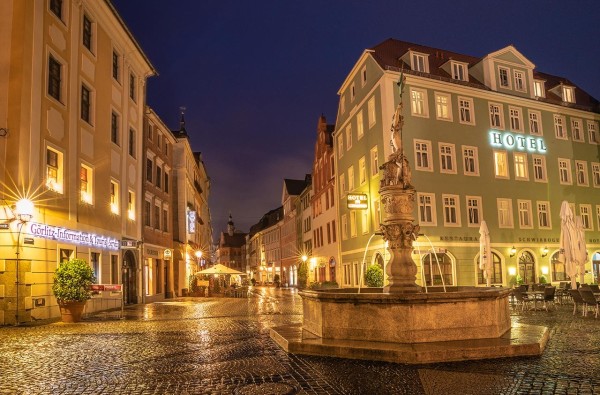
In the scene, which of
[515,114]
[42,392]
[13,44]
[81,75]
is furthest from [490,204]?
[42,392]

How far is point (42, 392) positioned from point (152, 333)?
712cm

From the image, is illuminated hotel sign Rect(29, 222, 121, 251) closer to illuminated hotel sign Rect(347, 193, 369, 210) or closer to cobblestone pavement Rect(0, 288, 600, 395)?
cobblestone pavement Rect(0, 288, 600, 395)

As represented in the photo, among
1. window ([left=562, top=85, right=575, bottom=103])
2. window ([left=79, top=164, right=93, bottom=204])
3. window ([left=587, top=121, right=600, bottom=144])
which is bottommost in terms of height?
window ([left=79, top=164, right=93, bottom=204])

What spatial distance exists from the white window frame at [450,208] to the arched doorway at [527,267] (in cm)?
572

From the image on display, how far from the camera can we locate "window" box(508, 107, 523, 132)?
3628 cm

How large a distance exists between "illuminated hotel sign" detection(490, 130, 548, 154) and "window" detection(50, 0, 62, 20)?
2660 centimetres

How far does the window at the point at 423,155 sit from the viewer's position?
105 feet

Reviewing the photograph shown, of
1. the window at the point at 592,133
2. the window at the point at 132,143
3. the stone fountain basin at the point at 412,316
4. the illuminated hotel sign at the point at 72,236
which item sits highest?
the window at the point at 592,133

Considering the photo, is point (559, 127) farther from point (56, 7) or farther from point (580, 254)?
point (56, 7)

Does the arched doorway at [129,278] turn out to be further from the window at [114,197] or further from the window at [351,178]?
the window at [351,178]

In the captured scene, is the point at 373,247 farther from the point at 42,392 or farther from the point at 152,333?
the point at 42,392

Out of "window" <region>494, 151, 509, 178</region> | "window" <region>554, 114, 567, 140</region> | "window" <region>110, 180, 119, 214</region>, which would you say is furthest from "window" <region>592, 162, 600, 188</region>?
"window" <region>110, 180, 119, 214</region>

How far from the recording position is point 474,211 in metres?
33.7

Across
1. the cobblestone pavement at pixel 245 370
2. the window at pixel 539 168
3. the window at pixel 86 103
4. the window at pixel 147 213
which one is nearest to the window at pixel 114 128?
the window at pixel 86 103
